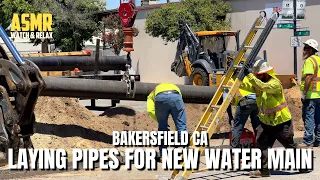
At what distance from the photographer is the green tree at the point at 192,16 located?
27.5m

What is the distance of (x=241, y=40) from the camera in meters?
27.4

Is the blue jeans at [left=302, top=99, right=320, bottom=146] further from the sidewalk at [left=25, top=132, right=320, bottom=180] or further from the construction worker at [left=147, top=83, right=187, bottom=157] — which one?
the construction worker at [left=147, top=83, right=187, bottom=157]

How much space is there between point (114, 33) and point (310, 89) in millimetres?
27554

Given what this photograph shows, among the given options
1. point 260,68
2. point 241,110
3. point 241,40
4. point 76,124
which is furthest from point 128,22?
point 241,40

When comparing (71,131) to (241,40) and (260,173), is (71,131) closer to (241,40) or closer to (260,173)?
(260,173)

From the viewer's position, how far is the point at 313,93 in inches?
389

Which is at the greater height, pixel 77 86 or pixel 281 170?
pixel 77 86

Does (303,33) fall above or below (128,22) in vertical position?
above

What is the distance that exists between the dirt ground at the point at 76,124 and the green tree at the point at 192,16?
15325mm

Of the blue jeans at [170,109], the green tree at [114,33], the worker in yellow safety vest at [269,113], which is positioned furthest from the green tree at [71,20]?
the worker in yellow safety vest at [269,113]

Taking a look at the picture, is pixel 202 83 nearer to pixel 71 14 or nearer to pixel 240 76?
pixel 240 76

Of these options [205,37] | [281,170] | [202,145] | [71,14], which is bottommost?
[281,170]

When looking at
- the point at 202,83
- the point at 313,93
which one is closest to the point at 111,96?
the point at 313,93

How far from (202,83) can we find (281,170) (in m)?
11.8
